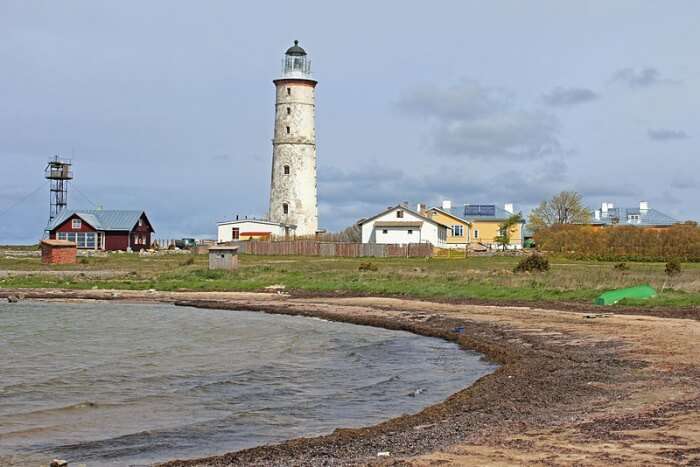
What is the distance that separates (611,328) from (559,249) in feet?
151

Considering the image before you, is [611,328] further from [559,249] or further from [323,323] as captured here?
[559,249]

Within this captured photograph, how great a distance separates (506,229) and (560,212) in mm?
14777

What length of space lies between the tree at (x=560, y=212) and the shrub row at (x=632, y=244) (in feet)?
86.9

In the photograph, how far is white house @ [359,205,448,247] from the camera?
7425 centimetres

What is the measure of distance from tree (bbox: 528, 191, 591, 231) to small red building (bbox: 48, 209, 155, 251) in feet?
126

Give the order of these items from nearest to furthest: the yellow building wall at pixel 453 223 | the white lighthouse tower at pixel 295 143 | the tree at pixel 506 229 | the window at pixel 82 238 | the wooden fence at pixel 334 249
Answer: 1. the wooden fence at pixel 334 249
2. the white lighthouse tower at pixel 295 143
3. the window at pixel 82 238
4. the tree at pixel 506 229
5. the yellow building wall at pixel 453 223

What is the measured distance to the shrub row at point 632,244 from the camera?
60159 millimetres

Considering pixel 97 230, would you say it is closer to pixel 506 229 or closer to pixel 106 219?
pixel 106 219

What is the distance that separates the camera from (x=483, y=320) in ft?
85.1

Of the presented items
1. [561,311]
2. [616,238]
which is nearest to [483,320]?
[561,311]

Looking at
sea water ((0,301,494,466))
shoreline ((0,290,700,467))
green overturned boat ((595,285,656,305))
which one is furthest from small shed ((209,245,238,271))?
shoreline ((0,290,700,467))

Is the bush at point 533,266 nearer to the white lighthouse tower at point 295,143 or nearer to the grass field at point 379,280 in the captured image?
the grass field at point 379,280

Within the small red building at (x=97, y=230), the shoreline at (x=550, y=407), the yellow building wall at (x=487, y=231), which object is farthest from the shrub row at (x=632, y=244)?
the shoreline at (x=550, y=407)

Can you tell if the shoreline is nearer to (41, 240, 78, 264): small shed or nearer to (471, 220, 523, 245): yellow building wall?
(41, 240, 78, 264): small shed
